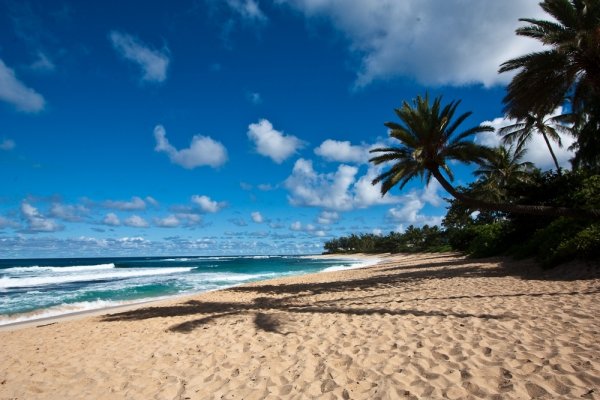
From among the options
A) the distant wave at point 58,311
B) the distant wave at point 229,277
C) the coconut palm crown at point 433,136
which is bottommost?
the distant wave at point 58,311

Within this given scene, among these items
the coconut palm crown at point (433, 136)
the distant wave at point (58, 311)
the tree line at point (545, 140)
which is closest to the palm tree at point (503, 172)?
the tree line at point (545, 140)

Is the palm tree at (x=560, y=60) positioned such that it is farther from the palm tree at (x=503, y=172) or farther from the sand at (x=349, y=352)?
the palm tree at (x=503, y=172)

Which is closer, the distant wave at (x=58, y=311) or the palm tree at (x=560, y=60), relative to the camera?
the palm tree at (x=560, y=60)

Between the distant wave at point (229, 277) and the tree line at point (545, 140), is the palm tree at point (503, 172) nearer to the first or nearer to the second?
the tree line at point (545, 140)

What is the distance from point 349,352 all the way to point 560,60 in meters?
12.2

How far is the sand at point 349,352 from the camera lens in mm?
4082

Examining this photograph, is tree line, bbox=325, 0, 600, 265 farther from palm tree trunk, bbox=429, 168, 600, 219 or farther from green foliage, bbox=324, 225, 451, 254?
green foliage, bbox=324, 225, 451, 254

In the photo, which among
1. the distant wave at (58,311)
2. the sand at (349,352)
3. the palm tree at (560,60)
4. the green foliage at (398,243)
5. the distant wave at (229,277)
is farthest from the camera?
the green foliage at (398,243)

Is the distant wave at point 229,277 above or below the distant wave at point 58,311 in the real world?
above

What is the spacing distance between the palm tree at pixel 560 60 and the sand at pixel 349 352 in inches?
257

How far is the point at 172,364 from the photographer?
588cm

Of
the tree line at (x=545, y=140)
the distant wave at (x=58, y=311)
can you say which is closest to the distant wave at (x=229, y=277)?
the distant wave at (x=58, y=311)

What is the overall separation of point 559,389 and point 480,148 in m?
14.2

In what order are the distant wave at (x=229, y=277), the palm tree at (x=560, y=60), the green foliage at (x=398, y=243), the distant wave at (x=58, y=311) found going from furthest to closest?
the green foliage at (x=398, y=243) → the distant wave at (x=229, y=277) → the distant wave at (x=58, y=311) → the palm tree at (x=560, y=60)
